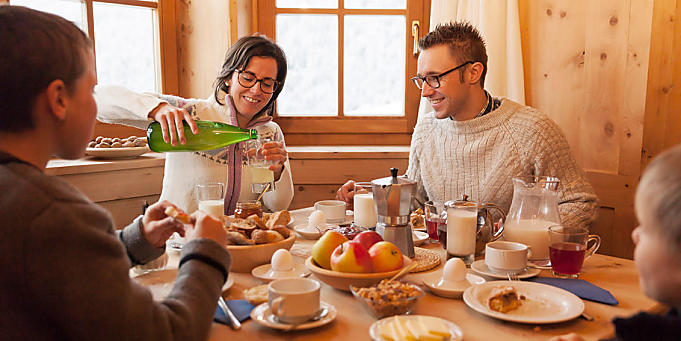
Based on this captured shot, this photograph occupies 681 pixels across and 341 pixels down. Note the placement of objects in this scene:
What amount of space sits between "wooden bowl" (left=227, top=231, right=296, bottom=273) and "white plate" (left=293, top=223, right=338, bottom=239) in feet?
0.96

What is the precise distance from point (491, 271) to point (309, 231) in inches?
23.8

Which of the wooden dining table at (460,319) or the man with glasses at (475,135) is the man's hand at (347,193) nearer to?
the man with glasses at (475,135)

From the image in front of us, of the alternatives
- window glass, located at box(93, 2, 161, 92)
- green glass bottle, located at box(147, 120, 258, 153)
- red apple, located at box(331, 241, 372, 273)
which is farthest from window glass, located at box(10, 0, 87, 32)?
red apple, located at box(331, 241, 372, 273)

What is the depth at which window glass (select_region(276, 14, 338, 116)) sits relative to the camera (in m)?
3.10

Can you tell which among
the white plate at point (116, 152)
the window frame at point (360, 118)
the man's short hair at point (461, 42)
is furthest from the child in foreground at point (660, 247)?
the window frame at point (360, 118)

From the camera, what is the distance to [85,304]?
72 cm

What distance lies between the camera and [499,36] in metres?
2.64

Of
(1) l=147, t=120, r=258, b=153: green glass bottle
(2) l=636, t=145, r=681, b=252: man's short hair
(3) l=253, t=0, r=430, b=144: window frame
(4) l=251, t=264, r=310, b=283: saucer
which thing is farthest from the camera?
(3) l=253, t=0, r=430, b=144: window frame

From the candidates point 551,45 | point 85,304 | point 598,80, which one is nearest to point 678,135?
point 598,80

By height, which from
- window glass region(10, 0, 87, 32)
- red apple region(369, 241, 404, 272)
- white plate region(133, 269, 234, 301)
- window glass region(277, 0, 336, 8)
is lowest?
white plate region(133, 269, 234, 301)

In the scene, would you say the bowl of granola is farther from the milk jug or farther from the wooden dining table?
the milk jug

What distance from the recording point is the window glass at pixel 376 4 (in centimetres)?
308

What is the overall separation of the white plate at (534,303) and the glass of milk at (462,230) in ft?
0.63

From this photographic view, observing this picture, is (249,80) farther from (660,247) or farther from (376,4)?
(660,247)
